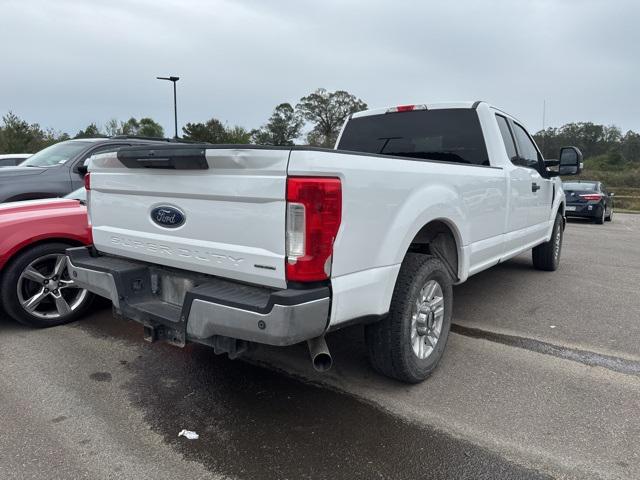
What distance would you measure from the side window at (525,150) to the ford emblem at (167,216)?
11.5ft

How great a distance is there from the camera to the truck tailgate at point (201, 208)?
2.38 m

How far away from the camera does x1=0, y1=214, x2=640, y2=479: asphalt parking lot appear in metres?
2.45

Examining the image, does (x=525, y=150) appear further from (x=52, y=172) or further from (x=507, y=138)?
(x=52, y=172)

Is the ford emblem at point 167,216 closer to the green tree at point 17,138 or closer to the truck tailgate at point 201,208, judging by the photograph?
the truck tailgate at point 201,208

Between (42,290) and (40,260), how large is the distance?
270mm

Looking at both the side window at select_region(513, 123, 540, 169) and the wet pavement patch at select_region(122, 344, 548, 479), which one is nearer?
the wet pavement patch at select_region(122, 344, 548, 479)

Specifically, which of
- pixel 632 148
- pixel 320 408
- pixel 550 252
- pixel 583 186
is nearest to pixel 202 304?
pixel 320 408

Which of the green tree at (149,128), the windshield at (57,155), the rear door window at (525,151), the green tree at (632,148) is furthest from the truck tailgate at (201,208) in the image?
the green tree at (632,148)

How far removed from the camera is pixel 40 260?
4242mm

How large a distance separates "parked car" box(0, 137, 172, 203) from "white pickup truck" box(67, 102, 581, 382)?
3.71 metres

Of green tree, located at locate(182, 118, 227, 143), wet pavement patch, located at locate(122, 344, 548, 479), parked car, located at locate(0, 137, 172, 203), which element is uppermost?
green tree, located at locate(182, 118, 227, 143)

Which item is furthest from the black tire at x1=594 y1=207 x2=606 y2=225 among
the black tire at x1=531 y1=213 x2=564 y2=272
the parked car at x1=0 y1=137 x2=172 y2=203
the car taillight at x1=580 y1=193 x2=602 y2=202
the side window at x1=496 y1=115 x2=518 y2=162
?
the parked car at x1=0 y1=137 x2=172 y2=203

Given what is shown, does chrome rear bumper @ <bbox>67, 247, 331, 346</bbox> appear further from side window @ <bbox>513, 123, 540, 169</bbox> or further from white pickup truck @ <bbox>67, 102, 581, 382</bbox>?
side window @ <bbox>513, 123, 540, 169</bbox>

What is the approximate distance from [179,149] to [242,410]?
62.4 inches
